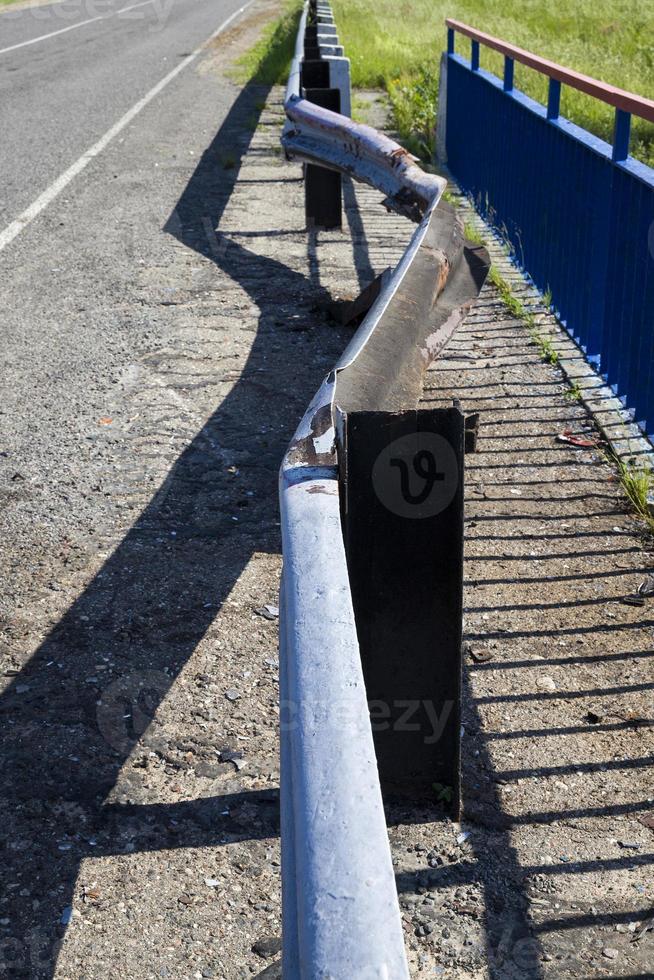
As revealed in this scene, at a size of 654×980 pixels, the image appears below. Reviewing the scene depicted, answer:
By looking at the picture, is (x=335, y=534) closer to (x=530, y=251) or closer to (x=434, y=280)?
(x=434, y=280)

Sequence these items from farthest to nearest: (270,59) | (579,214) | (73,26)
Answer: (73,26) < (270,59) < (579,214)

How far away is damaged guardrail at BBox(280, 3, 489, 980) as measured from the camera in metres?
1.08

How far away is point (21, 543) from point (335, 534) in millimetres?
2317

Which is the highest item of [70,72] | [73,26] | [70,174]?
[73,26]

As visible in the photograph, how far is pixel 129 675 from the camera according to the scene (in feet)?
10.2

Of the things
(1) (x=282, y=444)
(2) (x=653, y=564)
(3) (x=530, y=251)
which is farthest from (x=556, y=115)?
(2) (x=653, y=564)

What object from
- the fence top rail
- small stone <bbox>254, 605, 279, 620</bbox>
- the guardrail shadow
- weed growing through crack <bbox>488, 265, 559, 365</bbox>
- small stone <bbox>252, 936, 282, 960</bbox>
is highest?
the fence top rail

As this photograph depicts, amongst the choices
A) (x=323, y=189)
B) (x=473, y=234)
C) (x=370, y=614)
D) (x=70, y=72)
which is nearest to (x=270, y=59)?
(x=70, y=72)

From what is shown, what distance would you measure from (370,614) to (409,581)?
12cm

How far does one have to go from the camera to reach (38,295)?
6.77m

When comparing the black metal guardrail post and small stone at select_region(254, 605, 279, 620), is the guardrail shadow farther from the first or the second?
the black metal guardrail post

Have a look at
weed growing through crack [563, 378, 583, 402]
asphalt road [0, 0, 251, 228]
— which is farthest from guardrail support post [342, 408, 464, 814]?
asphalt road [0, 0, 251, 228]

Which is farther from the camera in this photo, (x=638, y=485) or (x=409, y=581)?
(x=638, y=485)

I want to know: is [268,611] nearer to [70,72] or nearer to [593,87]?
[593,87]
